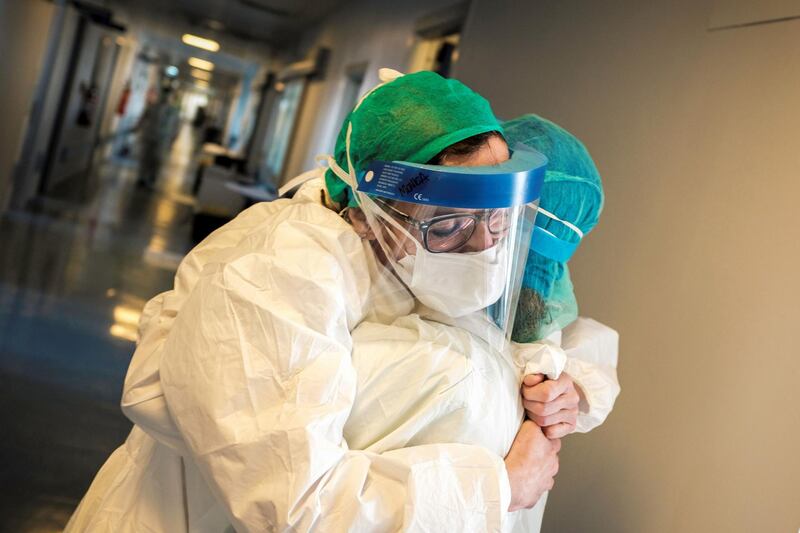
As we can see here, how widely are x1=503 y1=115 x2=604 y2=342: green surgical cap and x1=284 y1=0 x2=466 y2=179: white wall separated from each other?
2.29m

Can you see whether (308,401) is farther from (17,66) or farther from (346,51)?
(17,66)

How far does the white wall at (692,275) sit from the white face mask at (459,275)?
747 millimetres

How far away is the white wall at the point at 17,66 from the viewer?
5141 mm

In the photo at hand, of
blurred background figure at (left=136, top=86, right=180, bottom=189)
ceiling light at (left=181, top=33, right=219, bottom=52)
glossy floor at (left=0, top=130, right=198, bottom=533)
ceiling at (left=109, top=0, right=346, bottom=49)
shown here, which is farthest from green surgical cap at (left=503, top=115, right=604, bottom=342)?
blurred background figure at (left=136, top=86, right=180, bottom=189)

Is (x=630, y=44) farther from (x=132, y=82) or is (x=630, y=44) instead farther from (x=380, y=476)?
(x=132, y=82)

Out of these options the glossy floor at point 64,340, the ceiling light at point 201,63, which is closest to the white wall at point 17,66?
the glossy floor at point 64,340

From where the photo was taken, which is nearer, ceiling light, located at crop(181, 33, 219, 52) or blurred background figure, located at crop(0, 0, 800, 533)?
blurred background figure, located at crop(0, 0, 800, 533)

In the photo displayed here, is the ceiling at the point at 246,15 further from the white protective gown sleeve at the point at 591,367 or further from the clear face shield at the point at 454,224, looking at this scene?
the clear face shield at the point at 454,224

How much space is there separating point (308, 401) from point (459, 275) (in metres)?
0.28

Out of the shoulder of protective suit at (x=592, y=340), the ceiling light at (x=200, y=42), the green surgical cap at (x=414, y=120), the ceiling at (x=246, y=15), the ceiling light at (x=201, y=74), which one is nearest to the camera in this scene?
the green surgical cap at (x=414, y=120)

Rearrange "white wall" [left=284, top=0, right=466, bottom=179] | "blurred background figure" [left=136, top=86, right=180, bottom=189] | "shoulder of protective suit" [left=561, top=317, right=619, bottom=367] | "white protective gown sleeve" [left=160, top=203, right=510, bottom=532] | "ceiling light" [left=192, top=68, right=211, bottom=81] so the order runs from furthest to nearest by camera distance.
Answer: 1. "blurred background figure" [left=136, top=86, right=180, bottom=189]
2. "ceiling light" [left=192, top=68, right=211, bottom=81]
3. "white wall" [left=284, top=0, right=466, bottom=179]
4. "shoulder of protective suit" [left=561, top=317, right=619, bottom=367]
5. "white protective gown sleeve" [left=160, top=203, right=510, bottom=532]

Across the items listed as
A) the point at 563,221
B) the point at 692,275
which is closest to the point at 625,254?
the point at 692,275

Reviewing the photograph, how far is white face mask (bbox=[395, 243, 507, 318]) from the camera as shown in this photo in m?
1.02

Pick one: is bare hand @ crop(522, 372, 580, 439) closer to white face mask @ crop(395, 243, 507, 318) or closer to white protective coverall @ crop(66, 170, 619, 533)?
white protective coverall @ crop(66, 170, 619, 533)
